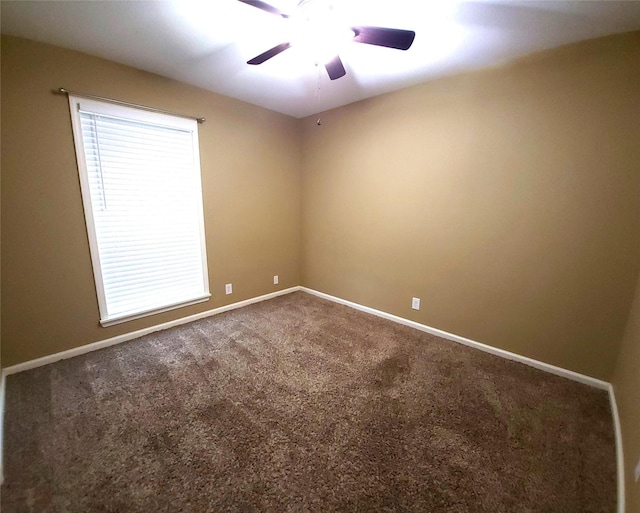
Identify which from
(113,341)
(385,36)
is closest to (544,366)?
(385,36)

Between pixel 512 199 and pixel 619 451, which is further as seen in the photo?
pixel 512 199

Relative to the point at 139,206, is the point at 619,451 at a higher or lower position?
lower

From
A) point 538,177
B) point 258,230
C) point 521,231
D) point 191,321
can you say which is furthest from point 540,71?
point 191,321

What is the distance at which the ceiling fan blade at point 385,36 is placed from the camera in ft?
4.43

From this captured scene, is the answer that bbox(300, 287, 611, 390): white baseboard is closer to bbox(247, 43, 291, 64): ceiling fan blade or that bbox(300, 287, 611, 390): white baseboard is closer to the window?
the window

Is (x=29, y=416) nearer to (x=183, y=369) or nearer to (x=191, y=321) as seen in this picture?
(x=183, y=369)

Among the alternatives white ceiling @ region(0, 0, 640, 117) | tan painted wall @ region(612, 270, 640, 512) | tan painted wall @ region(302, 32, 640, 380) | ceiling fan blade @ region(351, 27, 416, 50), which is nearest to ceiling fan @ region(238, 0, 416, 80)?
ceiling fan blade @ region(351, 27, 416, 50)

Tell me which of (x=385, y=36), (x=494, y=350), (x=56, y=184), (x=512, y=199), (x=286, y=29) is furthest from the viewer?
(x=494, y=350)

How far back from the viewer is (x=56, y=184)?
79.4 inches

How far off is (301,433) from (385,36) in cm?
222

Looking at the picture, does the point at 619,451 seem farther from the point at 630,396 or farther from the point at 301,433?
the point at 301,433

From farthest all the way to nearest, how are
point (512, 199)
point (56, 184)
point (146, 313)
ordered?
point (146, 313) < point (512, 199) < point (56, 184)

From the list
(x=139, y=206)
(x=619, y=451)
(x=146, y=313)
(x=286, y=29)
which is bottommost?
(x=619, y=451)

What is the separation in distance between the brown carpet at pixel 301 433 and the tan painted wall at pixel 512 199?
1.38 feet
